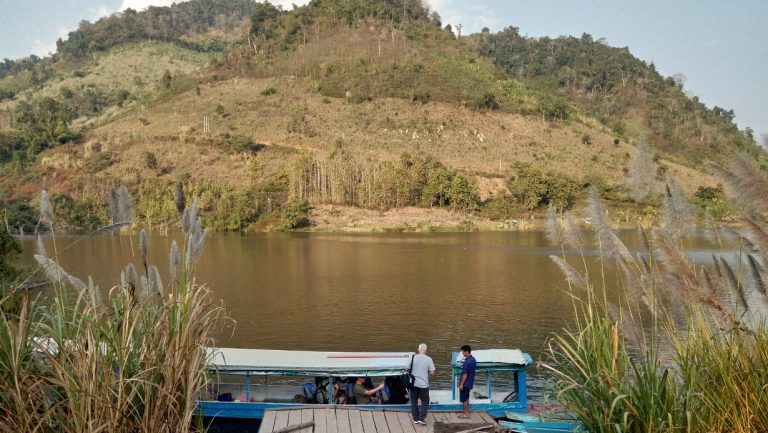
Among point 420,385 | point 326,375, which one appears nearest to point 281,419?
point 326,375

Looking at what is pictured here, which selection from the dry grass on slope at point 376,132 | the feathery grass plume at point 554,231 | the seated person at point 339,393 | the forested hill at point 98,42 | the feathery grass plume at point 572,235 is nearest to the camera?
the feathery grass plume at point 572,235

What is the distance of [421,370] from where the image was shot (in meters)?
8.39

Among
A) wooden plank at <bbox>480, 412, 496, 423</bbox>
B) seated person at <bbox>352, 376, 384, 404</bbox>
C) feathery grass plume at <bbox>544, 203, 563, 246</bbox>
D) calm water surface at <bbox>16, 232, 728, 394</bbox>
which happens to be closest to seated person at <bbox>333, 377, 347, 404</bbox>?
seated person at <bbox>352, 376, 384, 404</bbox>

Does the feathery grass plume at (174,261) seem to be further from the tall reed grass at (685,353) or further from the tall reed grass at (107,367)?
the tall reed grass at (685,353)

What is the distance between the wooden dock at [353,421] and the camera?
25.4 feet

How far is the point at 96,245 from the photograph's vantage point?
142 feet

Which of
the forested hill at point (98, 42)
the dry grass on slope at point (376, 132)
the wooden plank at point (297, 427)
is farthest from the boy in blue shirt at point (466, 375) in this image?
the forested hill at point (98, 42)

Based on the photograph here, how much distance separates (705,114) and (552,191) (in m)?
71.8

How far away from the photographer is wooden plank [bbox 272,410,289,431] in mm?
7715

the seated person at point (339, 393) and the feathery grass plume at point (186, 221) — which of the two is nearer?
the feathery grass plume at point (186, 221)

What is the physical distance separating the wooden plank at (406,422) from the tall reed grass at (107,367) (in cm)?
443

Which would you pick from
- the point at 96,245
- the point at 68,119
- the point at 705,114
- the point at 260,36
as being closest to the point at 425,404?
the point at 96,245

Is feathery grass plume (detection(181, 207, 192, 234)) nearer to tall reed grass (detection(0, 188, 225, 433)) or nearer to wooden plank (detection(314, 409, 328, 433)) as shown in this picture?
tall reed grass (detection(0, 188, 225, 433))

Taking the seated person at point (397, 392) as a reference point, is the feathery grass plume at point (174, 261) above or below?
above
